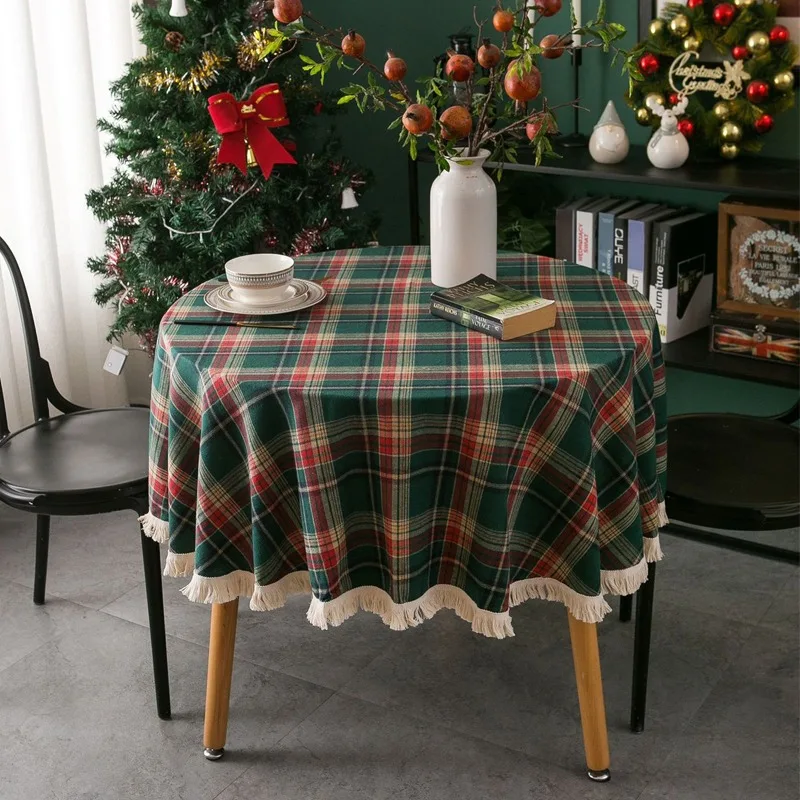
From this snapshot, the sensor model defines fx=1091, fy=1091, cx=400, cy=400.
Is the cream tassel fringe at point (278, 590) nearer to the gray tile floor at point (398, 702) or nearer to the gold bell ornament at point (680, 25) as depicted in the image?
the gray tile floor at point (398, 702)

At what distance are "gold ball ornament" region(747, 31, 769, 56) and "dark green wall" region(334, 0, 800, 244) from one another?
0.56 ft

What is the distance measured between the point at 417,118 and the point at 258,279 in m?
0.39

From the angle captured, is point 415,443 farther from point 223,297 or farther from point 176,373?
point 223,297

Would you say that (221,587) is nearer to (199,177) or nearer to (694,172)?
(199,177)

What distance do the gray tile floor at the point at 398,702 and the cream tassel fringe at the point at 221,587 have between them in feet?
1.23

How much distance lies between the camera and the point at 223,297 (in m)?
1.92

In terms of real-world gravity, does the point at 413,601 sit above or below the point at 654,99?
below

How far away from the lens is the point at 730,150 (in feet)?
8.30

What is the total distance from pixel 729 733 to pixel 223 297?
1.18 metres

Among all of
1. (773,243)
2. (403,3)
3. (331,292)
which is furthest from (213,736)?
(403,3)

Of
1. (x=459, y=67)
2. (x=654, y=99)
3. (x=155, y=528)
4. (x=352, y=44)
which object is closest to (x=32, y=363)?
(x=155, y=528)

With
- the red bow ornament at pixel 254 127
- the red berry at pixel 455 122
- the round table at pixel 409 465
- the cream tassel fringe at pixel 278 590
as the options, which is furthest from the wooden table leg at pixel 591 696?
the red bow ornament at pixel 254 127

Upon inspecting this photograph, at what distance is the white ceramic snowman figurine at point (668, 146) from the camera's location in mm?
2486

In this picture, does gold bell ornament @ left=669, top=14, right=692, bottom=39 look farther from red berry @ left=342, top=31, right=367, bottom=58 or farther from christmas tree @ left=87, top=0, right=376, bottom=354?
red berry @ left=342, top=31, right=367, bottom=58
